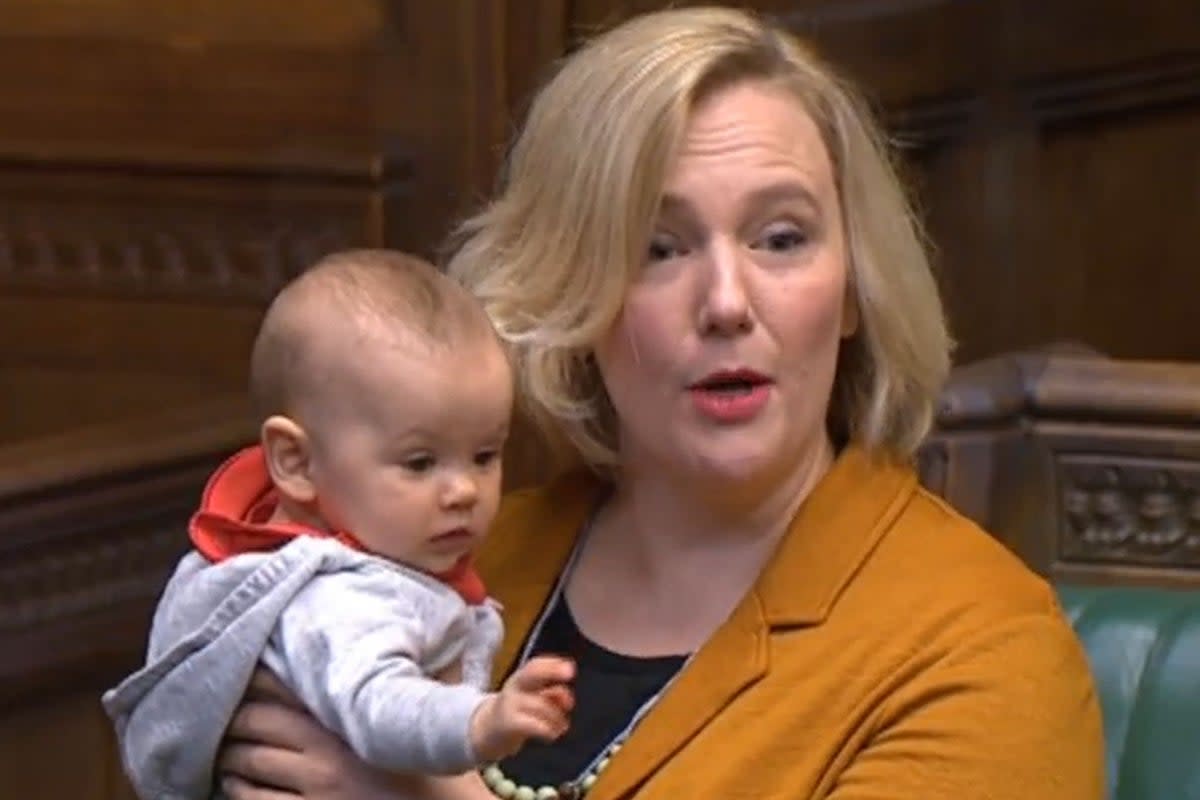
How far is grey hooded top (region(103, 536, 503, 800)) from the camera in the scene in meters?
1.84

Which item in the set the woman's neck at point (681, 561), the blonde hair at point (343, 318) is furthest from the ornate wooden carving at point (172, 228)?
the blonde hair at point (343, 318)

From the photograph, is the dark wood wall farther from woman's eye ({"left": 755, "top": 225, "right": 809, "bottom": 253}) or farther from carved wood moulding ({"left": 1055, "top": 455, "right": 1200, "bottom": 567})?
woman's eye ({"left": 755, "top": 225, "right": 809, "bottom": 253})

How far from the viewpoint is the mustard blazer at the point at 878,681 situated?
1965mm

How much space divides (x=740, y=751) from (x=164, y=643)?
41 cm

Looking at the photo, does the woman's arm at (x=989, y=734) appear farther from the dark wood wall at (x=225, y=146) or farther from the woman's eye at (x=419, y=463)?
the dark wood wall at (x=225, y=146)

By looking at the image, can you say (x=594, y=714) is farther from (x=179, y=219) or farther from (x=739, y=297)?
(x=179, y=219)

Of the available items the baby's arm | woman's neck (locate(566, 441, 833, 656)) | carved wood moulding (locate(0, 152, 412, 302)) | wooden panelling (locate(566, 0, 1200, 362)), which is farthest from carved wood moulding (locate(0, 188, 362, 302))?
the baby's arm

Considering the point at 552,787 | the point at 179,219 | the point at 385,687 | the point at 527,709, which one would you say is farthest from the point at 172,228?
the point at 527,709

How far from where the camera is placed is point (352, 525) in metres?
1.94

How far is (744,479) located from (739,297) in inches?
5.8

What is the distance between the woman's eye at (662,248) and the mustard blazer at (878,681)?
0.21 meters

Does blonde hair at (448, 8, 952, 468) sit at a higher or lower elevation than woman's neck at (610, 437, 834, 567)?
higher

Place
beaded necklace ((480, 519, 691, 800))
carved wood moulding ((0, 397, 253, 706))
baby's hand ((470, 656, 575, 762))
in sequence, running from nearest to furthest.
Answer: baby's hand ((470, 656, 575, 762))
beaded necklace ((480, 519, 691, 800))
carved wood moulding ((0, 397, 253, 706))

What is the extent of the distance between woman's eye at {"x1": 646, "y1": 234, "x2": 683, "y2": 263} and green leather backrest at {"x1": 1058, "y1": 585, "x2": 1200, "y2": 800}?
508mm
